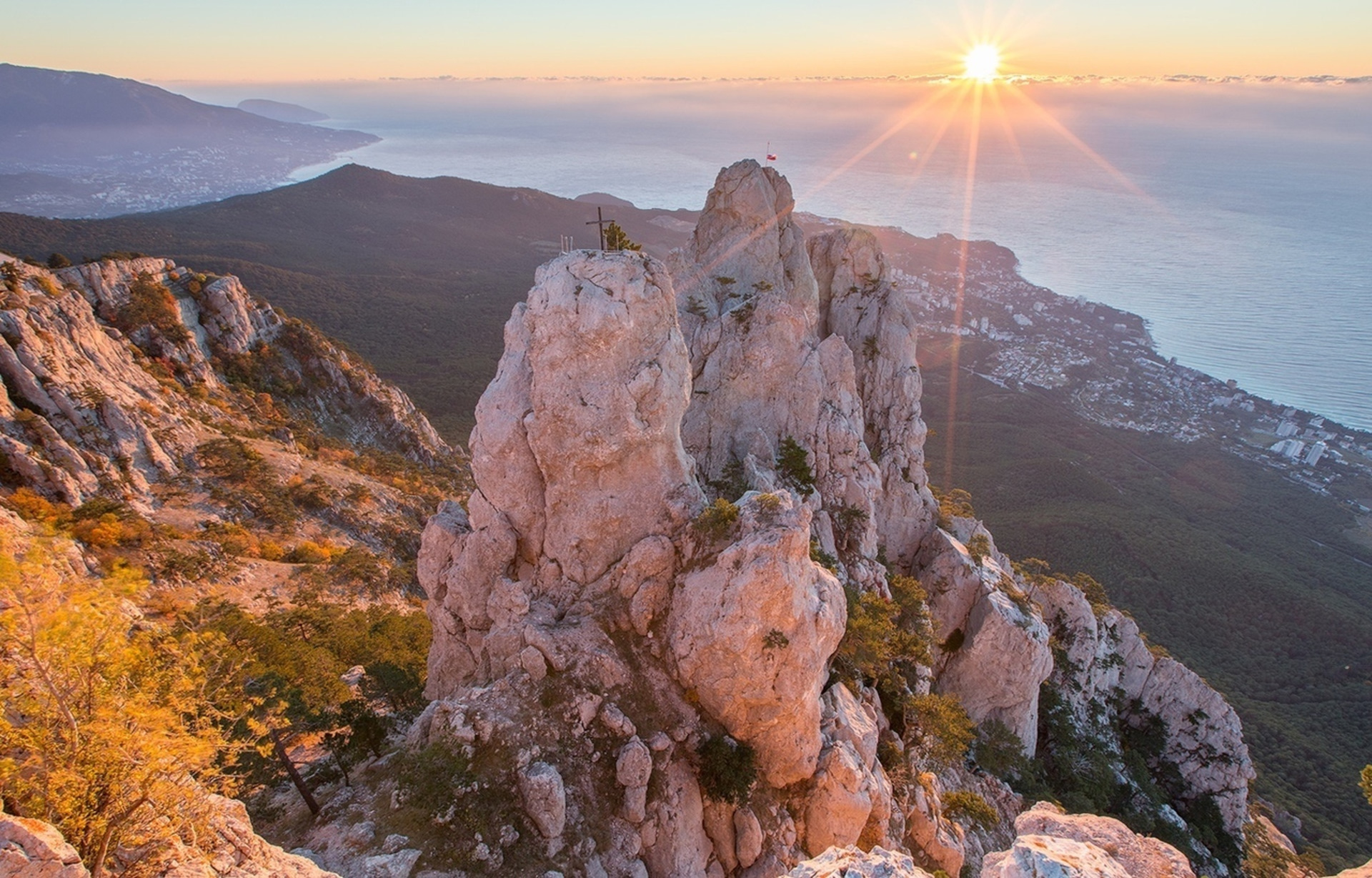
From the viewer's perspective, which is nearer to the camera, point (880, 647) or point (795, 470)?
point (880, 647)

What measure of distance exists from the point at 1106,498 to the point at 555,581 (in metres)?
98.4

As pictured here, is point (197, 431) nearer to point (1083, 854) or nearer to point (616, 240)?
point (616, 240)

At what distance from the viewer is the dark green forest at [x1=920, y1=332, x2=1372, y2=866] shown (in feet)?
189

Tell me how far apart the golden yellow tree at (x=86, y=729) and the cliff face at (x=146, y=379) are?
101 ft

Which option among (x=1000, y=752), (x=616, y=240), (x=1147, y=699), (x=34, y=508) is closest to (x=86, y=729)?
(x=616, y=240)

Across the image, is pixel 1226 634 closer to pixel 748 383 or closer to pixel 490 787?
pixel 748 383

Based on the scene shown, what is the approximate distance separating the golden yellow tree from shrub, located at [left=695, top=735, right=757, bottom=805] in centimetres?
1231

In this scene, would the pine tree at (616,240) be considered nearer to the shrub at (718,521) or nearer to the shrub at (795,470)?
the shrub at (718,521)

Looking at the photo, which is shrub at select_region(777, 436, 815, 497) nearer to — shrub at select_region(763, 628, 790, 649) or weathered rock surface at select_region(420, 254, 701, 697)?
weathered rock surface at select_region(420, 254, 701, 697)

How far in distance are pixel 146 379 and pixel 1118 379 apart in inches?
6806

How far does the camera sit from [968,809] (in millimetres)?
25344

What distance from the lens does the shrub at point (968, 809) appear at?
993 inches

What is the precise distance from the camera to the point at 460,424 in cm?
9094

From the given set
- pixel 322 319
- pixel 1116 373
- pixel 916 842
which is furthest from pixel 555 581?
pixel 1116 373
